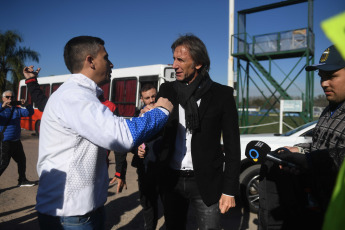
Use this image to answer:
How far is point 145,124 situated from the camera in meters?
1.42

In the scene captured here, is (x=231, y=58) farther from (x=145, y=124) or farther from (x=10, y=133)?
(x=145, y=124)

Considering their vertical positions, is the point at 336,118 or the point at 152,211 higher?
the point at 336,118

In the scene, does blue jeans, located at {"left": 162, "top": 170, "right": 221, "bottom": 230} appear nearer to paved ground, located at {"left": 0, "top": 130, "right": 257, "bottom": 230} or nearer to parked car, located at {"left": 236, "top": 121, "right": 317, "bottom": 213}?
paved ground, located at {"left": 0, "top": 130, "right": 257, "bottom": 230}

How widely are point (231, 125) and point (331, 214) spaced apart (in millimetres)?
1623

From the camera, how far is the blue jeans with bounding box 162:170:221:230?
2133 millimetres

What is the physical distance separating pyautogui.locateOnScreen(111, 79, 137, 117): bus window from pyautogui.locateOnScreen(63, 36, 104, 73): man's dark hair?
9442 millimetres

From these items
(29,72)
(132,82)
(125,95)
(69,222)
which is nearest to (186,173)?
(69,222)

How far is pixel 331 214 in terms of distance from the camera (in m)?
0.60

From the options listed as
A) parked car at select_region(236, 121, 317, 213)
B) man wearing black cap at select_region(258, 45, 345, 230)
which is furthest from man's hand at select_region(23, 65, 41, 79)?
parked car at select_region(236, 121, 317, 213)

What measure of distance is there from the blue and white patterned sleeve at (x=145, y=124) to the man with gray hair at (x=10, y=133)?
4.89 meters

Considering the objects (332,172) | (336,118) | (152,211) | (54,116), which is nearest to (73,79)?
(54,116)

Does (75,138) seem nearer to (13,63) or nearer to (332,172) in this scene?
(332,172)

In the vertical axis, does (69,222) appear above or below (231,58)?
below

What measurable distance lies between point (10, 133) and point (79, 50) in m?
5.08
